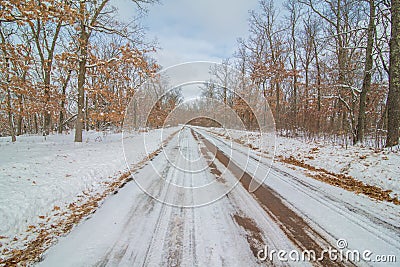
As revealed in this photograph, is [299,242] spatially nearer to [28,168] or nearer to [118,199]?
[118,199]

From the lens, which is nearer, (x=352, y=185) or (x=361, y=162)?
(x=352, y=185)

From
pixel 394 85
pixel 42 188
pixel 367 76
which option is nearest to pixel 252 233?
pixel 42 188

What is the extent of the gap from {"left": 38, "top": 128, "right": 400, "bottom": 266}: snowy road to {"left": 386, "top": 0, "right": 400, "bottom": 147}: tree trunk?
171 inches

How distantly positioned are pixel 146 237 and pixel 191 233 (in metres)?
0.60

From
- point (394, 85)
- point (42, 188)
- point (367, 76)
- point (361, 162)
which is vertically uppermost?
point (367, 76)

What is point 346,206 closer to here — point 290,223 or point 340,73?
point 290,223

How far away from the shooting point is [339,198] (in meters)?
3.98

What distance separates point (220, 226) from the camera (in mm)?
2811

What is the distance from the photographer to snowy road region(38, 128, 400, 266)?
220 centimetres

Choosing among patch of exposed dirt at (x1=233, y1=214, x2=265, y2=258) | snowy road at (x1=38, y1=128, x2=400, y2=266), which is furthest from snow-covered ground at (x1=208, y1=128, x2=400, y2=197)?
patch of exposed dirt at (x1=233, y1=214, x2=265, y2=258)

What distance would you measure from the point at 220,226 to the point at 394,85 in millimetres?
8432

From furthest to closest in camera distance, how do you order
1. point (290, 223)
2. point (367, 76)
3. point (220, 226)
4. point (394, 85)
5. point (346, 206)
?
point (367, 76) → point (394, 85) → point (346, 206) → point (290, 223) → point (220, 226)

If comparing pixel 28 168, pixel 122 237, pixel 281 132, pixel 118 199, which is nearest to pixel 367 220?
pixel 122 237

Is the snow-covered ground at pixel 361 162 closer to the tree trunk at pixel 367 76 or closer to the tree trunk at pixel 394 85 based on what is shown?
the tree trunk at pixel 394 85
